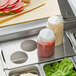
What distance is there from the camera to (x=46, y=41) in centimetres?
118

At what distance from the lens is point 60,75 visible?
3.74 feet

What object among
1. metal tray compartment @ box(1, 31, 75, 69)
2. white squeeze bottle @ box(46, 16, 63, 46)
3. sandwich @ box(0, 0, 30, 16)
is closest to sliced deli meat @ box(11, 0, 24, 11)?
sandwich @ box(0, 0, 30, 16)

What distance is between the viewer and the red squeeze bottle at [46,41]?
1.17m

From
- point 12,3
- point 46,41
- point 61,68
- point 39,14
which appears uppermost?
point 12,3

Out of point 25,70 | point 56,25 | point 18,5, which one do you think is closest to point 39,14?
point 18,5

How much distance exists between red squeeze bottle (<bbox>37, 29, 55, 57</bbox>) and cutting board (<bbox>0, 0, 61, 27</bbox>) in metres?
0.31

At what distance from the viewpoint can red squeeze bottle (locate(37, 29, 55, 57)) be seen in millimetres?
1174

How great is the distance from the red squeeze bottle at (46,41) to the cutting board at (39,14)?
1.01ft

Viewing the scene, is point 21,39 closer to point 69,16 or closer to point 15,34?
point 15,34

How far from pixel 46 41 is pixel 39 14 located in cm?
38

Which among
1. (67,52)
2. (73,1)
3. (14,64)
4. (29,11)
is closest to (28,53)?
(14,64)

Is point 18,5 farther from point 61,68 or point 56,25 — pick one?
point 61,68

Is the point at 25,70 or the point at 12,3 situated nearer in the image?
the point at 25,70

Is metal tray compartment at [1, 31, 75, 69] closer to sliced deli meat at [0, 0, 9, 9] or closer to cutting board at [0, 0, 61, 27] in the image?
cutting board at [0, 0, 61, 27]
